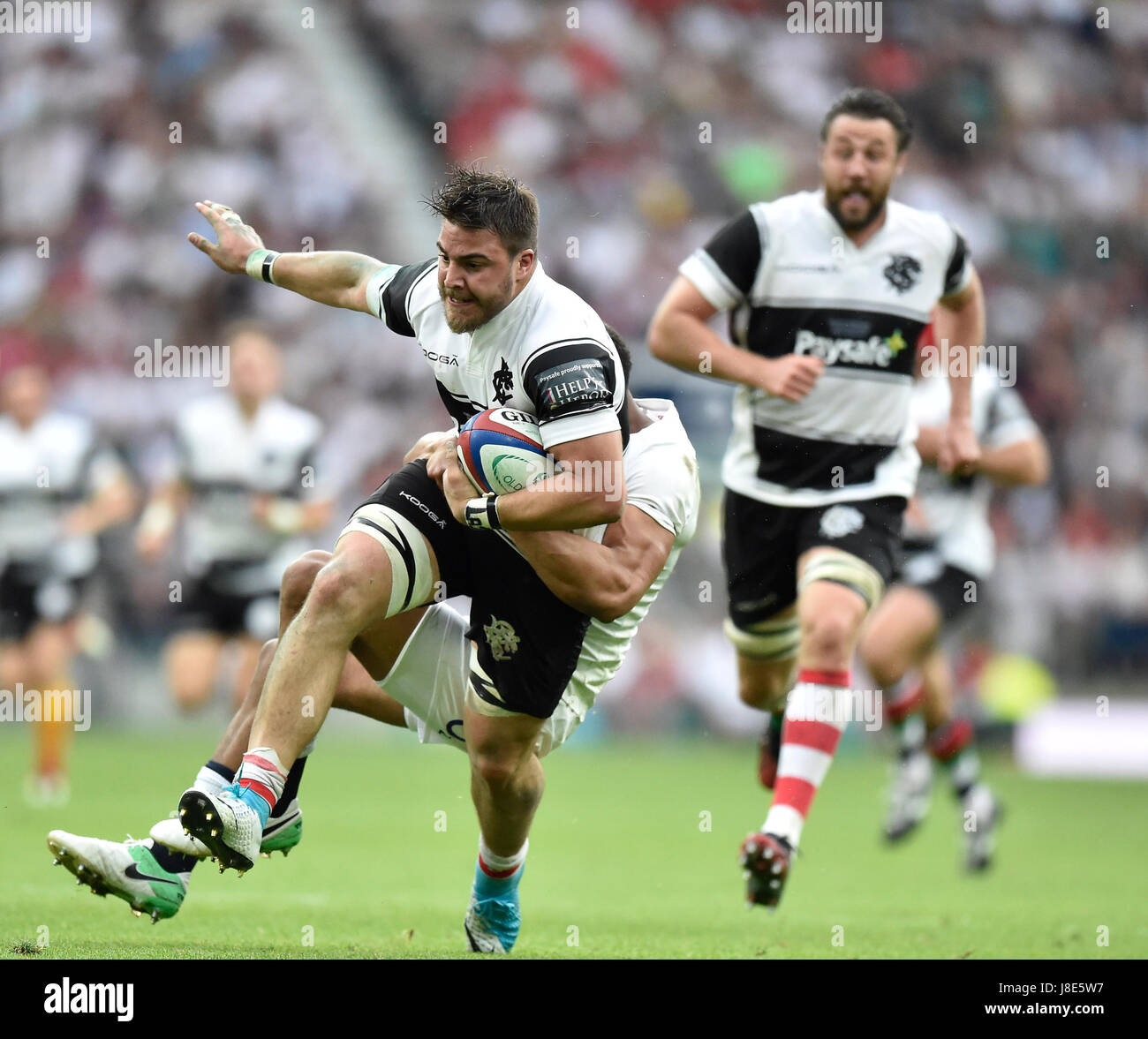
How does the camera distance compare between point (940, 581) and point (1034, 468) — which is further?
point (940, 581)

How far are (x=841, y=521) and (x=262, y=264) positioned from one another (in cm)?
A: 254

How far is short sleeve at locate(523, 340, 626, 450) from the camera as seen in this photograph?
4961 millimetres

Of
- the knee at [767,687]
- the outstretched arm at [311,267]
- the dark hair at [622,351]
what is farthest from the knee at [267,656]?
the knee at [767,687]

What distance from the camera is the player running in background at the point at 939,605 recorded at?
8.77 m

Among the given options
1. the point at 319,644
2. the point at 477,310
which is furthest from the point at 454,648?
the point at 477,310

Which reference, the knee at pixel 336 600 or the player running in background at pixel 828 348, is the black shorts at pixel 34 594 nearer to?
the player running in background at pixel 828 348

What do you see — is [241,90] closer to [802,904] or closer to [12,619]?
[12,619]

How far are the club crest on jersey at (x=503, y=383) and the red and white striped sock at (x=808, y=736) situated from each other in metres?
1.80

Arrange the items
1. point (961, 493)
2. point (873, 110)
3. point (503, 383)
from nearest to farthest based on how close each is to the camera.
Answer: point (503, 383) → point (873, 110) → point (961, 493)

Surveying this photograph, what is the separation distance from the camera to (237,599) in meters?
10.5

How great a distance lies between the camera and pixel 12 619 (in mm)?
11531

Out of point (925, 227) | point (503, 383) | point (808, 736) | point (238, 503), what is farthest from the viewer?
point (238, 503)

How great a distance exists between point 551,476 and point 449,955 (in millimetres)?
1557

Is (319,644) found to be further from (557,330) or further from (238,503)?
(238,503)
